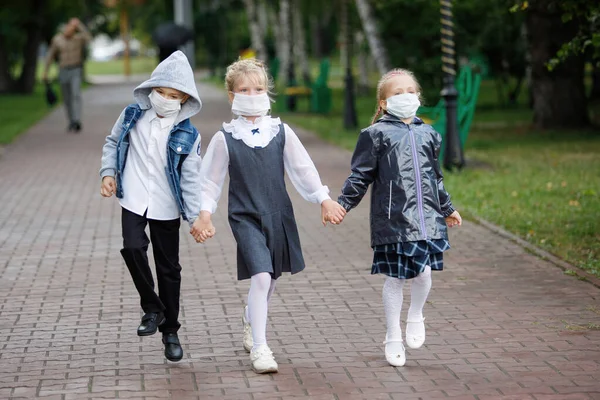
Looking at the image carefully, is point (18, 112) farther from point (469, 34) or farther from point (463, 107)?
point (463, 107)

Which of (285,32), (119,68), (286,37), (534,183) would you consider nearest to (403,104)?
(534,183)

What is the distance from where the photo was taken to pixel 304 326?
683 centimetres

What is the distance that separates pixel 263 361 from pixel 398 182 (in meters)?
1.11

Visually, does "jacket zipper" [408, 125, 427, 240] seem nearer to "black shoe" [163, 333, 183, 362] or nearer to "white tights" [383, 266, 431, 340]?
"white tights" [383, 266, 431, 340]

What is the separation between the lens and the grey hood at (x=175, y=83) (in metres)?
5.80

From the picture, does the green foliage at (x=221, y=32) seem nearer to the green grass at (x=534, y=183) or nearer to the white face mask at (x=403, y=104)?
the green grass at (x=534, y=183)

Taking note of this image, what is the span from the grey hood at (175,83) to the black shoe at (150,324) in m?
1.00

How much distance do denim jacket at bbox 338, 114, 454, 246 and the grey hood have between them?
35.1 inches

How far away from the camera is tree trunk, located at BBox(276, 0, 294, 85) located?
30.3 m

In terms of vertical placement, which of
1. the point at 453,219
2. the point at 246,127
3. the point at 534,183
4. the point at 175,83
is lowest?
the point at 534,183

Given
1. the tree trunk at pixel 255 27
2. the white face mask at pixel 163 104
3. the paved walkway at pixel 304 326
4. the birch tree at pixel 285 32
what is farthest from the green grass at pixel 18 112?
the white face mask at pixel 163 104

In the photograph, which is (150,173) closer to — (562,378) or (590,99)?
(562,378)

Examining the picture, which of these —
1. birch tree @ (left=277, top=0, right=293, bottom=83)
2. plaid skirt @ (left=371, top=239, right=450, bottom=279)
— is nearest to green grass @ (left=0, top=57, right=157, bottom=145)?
birch tree @ (left=277, top=0, right=293, bottom=83)

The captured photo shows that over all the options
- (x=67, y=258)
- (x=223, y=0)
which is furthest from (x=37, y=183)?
(x=223, y=0)
